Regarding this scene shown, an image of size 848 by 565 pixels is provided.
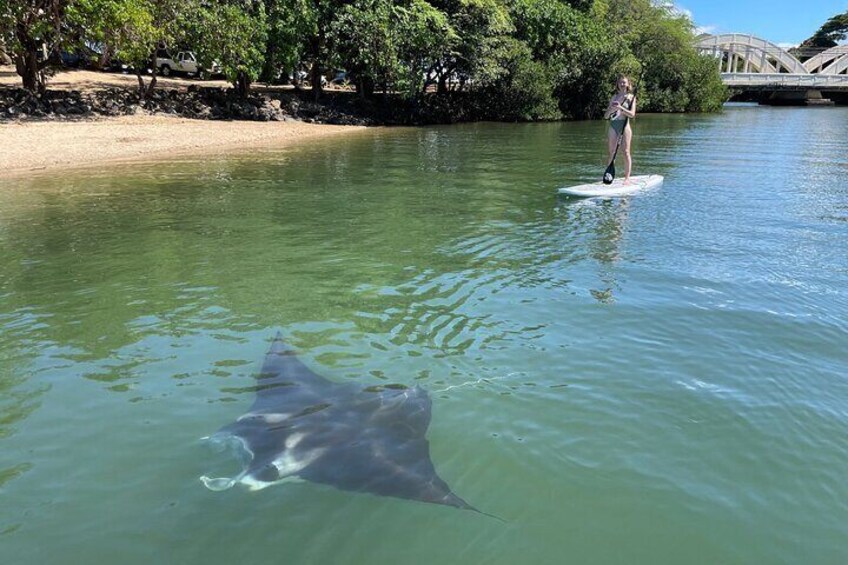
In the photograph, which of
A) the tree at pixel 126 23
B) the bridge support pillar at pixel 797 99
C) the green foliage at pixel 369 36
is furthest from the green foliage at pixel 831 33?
the tree at pixel 126 23

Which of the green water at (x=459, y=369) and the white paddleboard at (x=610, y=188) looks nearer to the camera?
the green water at (x=459, y=369)

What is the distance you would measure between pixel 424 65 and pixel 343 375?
35749 mm

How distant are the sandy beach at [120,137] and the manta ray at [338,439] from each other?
17442 mm

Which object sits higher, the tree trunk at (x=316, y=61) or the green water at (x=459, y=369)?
the tree trunk at (x=316, y=61)

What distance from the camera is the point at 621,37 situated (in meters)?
49.7

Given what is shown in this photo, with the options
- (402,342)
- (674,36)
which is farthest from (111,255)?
(674,36)

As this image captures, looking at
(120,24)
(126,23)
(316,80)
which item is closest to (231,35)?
(126,23)

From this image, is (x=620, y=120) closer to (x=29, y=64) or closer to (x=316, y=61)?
(x=316, y=61)

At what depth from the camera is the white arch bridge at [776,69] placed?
83125 mm

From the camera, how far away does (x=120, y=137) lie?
25359 millimetres

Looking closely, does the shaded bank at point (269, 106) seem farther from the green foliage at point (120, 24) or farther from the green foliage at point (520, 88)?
the green foliage at point (120, 24)

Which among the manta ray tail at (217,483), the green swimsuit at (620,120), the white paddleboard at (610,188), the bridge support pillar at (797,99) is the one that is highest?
the bridge support pillar at (797,99)

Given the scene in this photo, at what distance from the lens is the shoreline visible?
20.5m

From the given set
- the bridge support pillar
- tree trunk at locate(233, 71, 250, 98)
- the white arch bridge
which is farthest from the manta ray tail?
the bridge support pillar
